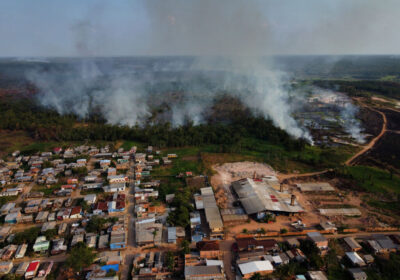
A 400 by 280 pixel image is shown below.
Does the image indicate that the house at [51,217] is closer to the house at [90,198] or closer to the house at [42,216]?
the house at [42,216]

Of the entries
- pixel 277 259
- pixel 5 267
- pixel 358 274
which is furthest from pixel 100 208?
pixel 358 274

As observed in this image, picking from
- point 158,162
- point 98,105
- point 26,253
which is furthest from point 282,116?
point 26,253

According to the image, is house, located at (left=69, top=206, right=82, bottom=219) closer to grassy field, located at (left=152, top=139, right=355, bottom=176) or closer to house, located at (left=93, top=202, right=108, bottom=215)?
house, located at (left=93, top=202, right=108, bottom=215)

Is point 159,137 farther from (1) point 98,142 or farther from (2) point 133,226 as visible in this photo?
(2) point 133,226

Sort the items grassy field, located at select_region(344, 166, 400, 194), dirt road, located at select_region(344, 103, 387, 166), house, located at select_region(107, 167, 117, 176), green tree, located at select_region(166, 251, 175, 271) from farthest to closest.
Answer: dirt road, located at select_region(344, 103, 387, 166) → house, located at select_region(107, 167, 117, 176) → grassy field, located at select_region(344, 166, 400, 194) → green tree, located at select_region(166, 251, 175, 271)

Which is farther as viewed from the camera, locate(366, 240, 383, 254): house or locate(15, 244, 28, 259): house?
locate(366, 240, 383, 254): house

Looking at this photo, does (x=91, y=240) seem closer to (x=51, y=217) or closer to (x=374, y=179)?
(x=51, y=217)

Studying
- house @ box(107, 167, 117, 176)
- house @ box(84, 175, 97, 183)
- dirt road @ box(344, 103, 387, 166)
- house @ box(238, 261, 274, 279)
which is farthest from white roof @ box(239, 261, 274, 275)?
dirt road @ box(344, 103, 387, 166)

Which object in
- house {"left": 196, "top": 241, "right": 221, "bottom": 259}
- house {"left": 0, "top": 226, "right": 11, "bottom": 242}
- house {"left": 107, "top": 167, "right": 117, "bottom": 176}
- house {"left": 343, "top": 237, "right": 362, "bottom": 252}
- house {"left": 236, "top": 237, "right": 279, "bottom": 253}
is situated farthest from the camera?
house {"left": 107, "top": 167, "right": 117, "bottom": 176}
